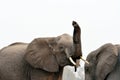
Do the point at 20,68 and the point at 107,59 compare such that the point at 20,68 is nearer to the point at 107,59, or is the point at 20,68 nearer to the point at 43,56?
the point at 43,56

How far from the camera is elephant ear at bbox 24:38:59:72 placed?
3.55 m

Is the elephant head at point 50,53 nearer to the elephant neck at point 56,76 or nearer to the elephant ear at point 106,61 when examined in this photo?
the elephant neck at point 56,76

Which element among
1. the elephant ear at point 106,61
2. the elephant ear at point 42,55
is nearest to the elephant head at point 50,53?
the elephant ear at point 42,55

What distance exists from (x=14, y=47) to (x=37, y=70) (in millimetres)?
340

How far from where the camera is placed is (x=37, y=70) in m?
3.59

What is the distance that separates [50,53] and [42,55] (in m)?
0.07

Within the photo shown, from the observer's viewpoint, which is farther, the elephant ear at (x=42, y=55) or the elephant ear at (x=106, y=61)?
the elephant ear at (x=106, y=61)

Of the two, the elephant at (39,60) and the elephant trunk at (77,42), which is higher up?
the elephant trunk at (77,42)

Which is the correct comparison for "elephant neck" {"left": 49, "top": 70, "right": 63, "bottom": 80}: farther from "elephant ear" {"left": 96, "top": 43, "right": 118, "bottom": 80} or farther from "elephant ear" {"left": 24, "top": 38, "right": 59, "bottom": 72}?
"elephant ear" {"left": 96, "top": 43, "right": 118, "bottom": 80}

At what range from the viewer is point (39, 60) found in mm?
3611

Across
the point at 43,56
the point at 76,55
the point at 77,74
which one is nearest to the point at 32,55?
the point at 43,56

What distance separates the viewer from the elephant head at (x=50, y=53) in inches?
137

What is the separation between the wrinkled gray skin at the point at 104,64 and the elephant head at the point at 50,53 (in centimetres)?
36

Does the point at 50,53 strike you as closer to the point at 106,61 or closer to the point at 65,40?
the point at 65,40
